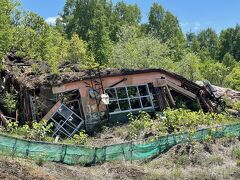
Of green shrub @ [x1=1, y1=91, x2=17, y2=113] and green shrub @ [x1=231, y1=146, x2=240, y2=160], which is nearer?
green shrub @ [x1=231, y1=146, x2=240, y2=160]

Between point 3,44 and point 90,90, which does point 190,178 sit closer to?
point 90,90

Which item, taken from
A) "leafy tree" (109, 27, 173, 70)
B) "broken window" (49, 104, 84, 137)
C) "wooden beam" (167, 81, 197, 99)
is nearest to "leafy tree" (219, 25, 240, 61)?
"leafy tree" (109, 27, 173, 70)

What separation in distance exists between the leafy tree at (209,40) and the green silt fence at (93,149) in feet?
245

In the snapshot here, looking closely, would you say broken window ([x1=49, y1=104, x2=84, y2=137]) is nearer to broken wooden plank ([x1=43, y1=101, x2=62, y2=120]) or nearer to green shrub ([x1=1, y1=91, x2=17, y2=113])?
broken wooden plank ([x1=43, y1=101, x2=62, y2=120])

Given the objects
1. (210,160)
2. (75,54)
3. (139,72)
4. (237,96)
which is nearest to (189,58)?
(75,54)

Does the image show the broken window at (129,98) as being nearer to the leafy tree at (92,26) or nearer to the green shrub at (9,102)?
the green shrub at (9,102)

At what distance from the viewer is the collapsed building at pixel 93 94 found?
24766mm

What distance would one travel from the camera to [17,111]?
24781mm

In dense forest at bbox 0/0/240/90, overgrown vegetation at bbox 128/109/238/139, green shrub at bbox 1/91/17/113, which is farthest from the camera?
dense forest at bbox 0/0/240/90

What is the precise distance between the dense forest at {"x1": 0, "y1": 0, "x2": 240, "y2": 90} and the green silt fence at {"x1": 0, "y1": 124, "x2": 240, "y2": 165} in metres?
8.82

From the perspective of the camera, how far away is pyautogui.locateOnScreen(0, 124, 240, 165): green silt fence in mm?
15727

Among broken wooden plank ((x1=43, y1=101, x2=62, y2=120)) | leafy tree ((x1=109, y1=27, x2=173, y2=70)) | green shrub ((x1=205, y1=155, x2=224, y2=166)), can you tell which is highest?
leafy tree ((x1=109, y1=27, x2=173, y2=70))

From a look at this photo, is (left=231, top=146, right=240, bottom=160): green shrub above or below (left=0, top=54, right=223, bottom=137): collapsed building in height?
below

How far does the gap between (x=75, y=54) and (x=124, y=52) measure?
658 cm
